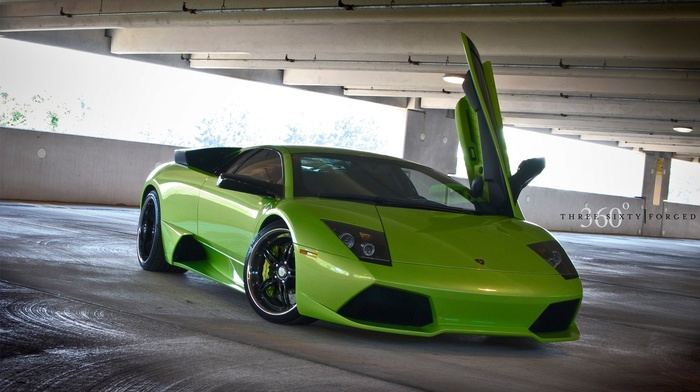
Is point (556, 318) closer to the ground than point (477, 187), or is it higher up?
closer to the ground

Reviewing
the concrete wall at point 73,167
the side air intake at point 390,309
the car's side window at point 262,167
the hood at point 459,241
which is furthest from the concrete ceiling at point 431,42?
the side air intake at point 390,309

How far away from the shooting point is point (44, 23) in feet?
57.9

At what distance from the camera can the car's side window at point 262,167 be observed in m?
5.35

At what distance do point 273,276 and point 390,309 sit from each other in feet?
2.52

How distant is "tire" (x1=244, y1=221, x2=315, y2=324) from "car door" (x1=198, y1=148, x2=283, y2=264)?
23 centimetres

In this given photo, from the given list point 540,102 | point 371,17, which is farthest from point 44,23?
point 540,102

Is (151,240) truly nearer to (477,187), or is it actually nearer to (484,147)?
(477,187)

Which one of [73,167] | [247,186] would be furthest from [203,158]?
[73,167]

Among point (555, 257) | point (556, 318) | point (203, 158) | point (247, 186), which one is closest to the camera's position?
point (556, 318)

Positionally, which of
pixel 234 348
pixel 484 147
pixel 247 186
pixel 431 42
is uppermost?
pixel 431 42

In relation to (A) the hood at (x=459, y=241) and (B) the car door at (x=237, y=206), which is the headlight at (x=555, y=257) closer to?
(A) the hood at (x=459, y=241)

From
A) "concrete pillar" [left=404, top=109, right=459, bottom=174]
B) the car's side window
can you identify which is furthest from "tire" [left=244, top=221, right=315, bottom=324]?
"concrete pillar" [left=404, top=109, right=459, bottom=174]

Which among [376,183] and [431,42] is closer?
[376,183]

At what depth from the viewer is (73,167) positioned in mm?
19109
